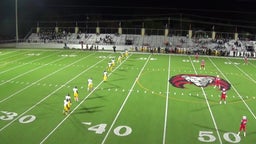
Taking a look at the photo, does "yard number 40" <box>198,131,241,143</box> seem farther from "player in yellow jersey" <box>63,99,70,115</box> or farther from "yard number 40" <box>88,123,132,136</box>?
"player in yellow jersey" <box>63,99,70,115</box>

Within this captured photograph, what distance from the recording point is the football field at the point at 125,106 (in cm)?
1492

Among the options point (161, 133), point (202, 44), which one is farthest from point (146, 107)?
point (202, 44)

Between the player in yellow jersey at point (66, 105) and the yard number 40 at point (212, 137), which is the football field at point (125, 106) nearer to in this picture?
the yard number 40 at point (212, 137)

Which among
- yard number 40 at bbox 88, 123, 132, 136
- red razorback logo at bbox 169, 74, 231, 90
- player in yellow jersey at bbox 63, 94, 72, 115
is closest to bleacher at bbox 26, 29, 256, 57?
red razorback logo at bbox 169, 74, 231, 90

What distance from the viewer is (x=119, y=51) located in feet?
164

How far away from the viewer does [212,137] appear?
15.0 meters

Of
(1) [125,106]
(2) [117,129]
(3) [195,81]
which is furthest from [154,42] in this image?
(2) [117,129]

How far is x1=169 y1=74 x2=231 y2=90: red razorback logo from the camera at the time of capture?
2586 cm

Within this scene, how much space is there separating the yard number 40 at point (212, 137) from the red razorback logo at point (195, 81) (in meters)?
9.92

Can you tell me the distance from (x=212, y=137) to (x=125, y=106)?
598cm

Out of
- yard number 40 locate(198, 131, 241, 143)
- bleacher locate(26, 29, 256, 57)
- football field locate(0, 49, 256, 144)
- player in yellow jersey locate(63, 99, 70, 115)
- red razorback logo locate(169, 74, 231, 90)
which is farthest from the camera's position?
bleacher locate(26, 29, 256, 57)

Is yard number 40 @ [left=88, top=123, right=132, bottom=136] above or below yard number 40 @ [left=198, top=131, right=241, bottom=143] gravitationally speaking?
above

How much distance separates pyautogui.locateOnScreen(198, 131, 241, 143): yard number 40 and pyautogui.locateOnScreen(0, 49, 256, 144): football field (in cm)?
4

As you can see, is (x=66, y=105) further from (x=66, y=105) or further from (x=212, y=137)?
(x=212, y=137)
